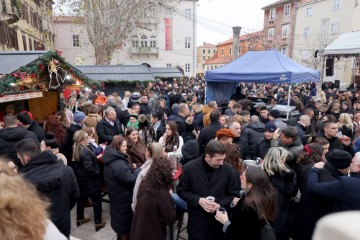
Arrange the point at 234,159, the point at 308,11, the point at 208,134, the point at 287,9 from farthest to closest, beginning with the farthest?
the point at 287,9 < the point at 308,11 < the point at 208,134 < the point at 234,159

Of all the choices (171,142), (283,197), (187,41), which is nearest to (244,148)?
(171,142)

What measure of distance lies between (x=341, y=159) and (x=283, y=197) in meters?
0.87

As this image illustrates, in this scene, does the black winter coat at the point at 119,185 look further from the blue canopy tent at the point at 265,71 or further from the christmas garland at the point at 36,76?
the blue canopy tent at the point at 265,71

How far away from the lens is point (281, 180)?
10.6 feet

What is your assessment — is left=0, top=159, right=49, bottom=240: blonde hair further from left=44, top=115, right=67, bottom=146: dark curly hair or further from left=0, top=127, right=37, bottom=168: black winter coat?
left=44, top=115, right=67, bottom=146: dark curly hair

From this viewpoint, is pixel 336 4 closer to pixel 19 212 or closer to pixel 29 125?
pixel 29 125

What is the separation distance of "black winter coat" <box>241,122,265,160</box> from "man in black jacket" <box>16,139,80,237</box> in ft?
10.6

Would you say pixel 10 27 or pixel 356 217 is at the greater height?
pixel 10 27

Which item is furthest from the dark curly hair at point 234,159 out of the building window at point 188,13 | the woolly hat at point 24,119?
the building window at point 188,13

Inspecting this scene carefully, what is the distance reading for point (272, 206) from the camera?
97.0 inches

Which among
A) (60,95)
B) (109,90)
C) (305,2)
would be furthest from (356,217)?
(305,2)

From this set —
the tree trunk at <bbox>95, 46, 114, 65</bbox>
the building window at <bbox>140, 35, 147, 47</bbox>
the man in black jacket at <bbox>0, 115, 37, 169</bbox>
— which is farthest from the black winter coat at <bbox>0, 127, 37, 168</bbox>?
the building window at <bbox>140, 35, 147, 47</bbox>

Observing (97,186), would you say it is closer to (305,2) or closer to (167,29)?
(167,29)

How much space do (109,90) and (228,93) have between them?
7061 mm
